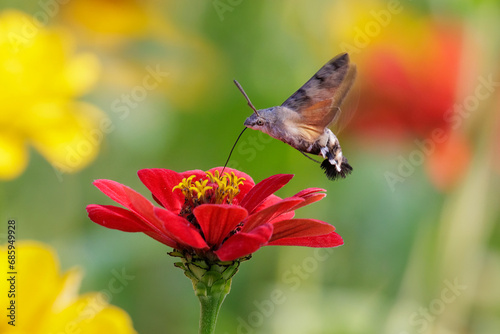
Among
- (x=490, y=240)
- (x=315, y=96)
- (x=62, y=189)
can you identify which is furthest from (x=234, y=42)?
(x=315, y=96)

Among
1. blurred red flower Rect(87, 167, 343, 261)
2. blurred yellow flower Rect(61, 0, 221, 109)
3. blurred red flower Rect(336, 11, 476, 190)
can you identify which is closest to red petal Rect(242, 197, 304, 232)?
blurred red flower Rect(87, 167, 343, 261)

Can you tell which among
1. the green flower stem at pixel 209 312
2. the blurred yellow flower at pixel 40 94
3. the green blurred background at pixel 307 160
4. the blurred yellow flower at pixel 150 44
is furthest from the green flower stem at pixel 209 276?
the blurred yellow flower at pixel 150 44

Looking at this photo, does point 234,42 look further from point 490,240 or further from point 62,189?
point 490,240

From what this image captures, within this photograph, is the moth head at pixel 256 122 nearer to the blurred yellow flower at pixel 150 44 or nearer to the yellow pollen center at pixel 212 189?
the yellow pollen center at pixel 212 189

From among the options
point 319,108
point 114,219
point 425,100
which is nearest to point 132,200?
point 114,219

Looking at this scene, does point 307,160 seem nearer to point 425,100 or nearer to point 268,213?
point 425,100

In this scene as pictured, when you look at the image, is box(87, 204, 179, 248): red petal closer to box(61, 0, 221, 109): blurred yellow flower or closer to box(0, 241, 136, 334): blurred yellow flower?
box(0, 241, 136, 334): blurred yellow flower
